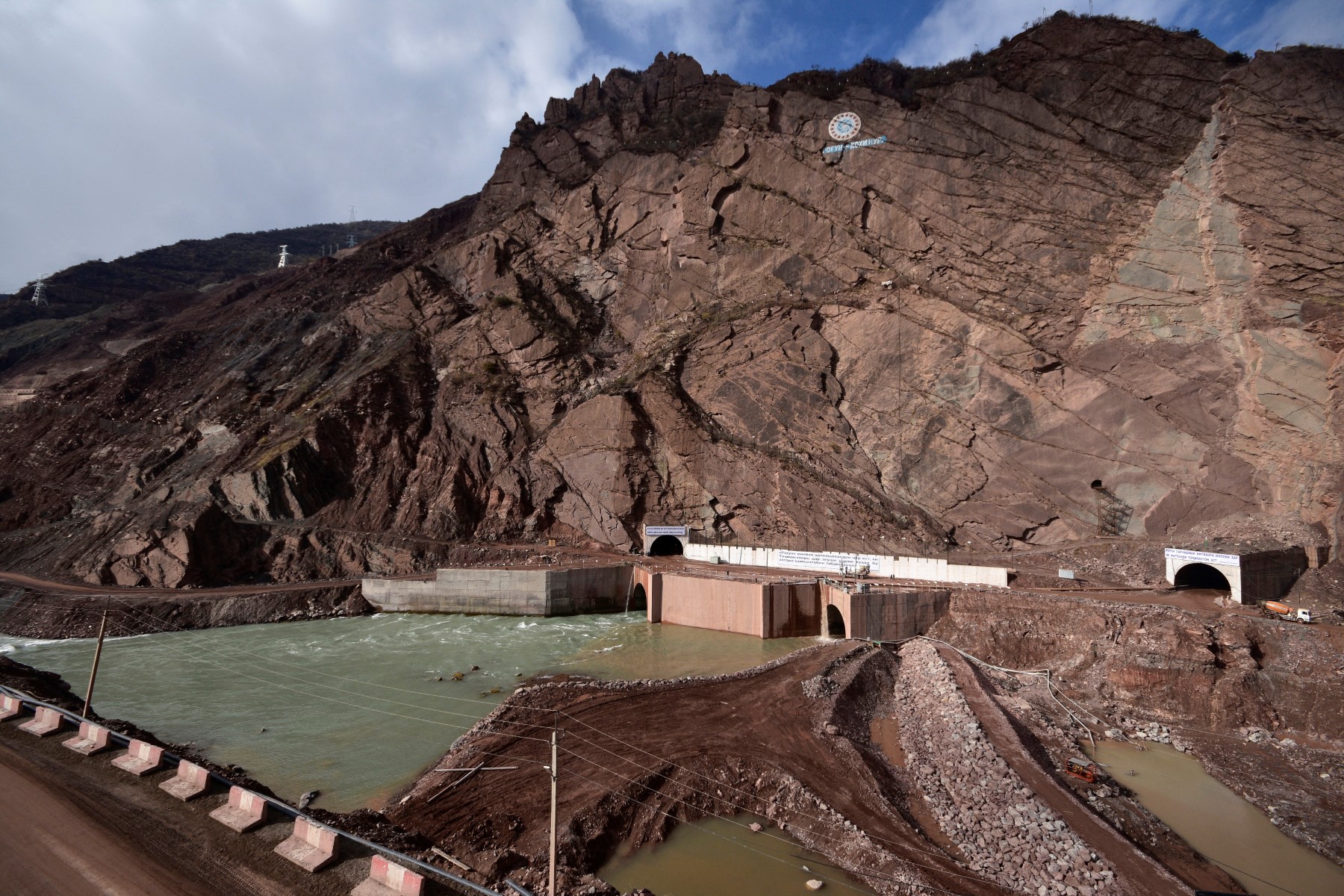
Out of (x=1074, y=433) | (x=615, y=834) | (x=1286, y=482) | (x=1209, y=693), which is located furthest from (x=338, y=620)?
(x=1286, y=482)

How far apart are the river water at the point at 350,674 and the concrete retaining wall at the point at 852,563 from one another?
5.06 m

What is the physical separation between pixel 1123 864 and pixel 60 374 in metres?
78.2

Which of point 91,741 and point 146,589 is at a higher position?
point 91,741

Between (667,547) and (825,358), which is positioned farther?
(825,358)

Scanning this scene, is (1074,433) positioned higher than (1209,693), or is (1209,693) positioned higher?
(1074,433)

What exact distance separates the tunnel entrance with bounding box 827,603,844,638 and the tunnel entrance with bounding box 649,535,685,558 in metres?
12.4

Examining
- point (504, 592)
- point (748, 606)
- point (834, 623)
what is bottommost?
point (834, 623)

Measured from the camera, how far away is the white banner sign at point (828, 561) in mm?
30484

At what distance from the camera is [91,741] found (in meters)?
11.2

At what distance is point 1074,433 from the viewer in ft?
109

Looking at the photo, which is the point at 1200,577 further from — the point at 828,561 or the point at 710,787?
the point at 710,787

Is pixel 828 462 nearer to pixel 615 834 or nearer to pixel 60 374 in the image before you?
pixel 615 834

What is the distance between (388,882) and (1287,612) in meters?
27.6

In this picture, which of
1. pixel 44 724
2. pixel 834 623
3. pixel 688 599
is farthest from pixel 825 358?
pixel 44 724
